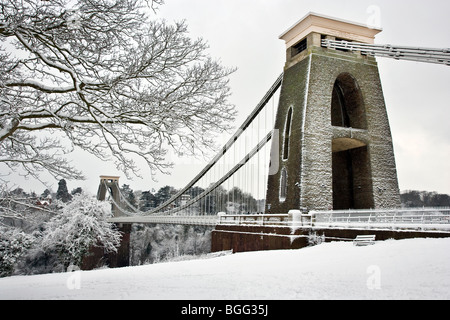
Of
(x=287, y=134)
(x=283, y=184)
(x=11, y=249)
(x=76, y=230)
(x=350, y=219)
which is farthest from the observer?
(x=76, y=230)

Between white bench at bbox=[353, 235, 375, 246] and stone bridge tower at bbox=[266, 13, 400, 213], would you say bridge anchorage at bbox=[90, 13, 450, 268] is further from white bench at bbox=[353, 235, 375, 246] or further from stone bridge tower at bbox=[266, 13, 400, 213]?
white bench at bbox=[353, 235, 375, 246]

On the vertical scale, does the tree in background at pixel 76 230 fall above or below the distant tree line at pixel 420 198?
below

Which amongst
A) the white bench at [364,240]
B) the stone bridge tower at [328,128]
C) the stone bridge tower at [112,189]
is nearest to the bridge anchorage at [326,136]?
the stone bridge tower at [328,128]

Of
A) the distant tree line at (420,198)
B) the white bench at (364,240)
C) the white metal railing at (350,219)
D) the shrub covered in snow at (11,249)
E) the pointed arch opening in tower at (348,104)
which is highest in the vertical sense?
the pointed arch opening in tower at (348,104)

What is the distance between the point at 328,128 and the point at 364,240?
892cm

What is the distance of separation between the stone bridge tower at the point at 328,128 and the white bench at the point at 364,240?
641 cm

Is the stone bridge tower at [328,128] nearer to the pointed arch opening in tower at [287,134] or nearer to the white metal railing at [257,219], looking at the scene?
the pointed arch opening in tower at [287,134]

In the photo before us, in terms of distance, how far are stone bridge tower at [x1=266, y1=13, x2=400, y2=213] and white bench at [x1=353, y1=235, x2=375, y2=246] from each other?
21.0 ft

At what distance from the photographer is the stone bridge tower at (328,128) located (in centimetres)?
1741

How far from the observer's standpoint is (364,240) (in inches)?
393

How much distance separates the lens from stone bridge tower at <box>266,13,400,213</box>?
1741 cm

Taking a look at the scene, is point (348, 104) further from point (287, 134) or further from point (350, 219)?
point (350, 219)

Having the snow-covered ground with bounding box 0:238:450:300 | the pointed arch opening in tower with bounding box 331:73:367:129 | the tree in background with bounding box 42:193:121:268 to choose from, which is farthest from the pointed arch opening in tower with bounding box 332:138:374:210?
the tree in background with bounding box 42:193:121:268

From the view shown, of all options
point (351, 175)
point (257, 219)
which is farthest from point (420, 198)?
point (257, 219)
